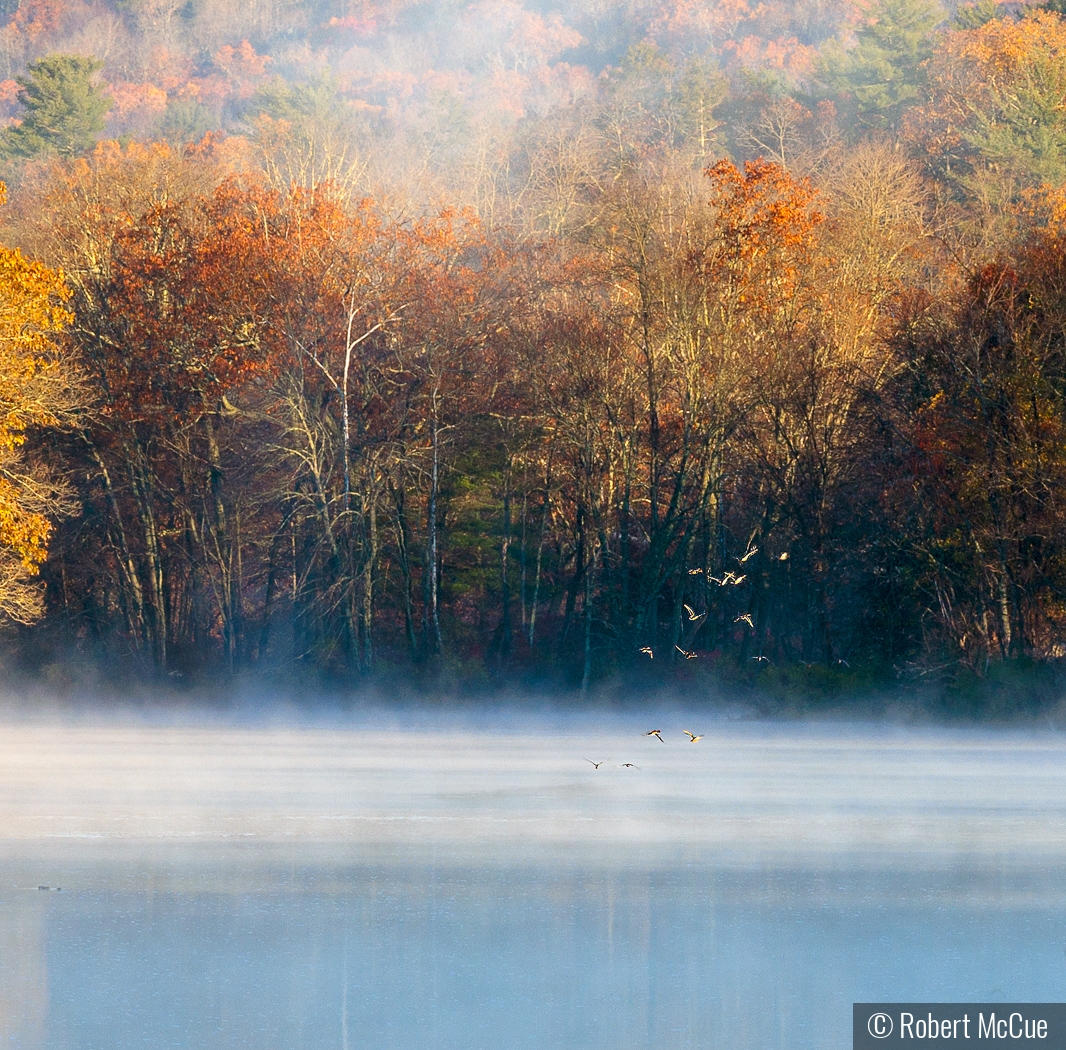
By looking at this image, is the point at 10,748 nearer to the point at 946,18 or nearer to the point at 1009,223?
the point at 1009,223

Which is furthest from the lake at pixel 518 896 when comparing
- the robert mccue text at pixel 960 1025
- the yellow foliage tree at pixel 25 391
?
the yellow foliage tree at pixel 25 391

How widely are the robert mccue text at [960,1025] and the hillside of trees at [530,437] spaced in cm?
1461

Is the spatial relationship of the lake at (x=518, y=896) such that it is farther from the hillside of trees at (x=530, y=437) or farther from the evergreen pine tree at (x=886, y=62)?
the evergreen pine tree at (x=886, y=62)

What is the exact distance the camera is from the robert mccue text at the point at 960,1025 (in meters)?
7.04

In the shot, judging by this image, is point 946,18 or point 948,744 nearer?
point 948,744

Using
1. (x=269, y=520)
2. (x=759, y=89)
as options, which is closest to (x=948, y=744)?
(x=269, y=520)

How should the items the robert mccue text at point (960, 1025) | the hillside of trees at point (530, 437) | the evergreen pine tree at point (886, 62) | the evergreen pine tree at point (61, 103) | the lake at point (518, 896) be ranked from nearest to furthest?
1. the robert mccue text at point (960, 1025)
2. the lake at point (518, 896)
3. the hillside of trees at point (530, 437)
4. the evergreen pine tree at point (886, 62)
5. the evergreen pine tree at point (61, 103)

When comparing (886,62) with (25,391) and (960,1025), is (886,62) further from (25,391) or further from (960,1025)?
(960,1025)

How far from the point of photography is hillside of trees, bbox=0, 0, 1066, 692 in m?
22.7

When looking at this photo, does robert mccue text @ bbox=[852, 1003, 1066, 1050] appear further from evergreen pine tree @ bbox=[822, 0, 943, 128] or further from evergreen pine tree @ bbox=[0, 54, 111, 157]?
evergreen pine tree @ bbox=[0, 54, 111, 157]

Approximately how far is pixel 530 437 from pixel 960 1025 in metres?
21.2

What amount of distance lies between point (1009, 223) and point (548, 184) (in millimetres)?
19311

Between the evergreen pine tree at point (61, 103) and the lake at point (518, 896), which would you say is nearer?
the lake at point (518, 896)

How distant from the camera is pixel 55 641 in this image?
30.5m
